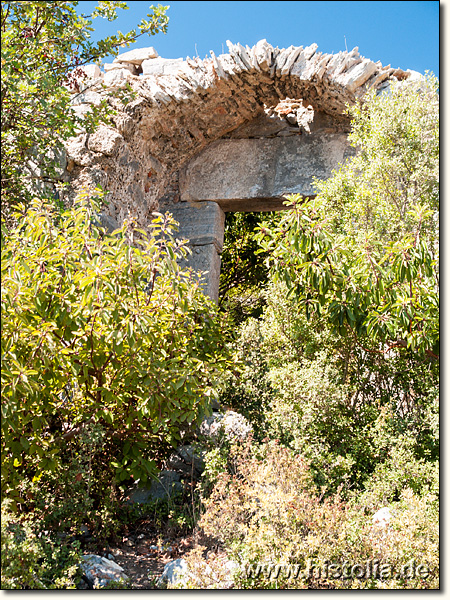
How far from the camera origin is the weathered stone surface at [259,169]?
243 inches

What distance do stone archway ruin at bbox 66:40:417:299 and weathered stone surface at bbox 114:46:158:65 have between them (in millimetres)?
12

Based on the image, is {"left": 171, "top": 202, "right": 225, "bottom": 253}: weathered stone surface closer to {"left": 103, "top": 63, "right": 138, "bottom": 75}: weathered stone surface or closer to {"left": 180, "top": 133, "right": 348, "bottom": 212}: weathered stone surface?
{"left": 180, "top": 133, "right": 348, "bottom": 212}: weathered stone surface

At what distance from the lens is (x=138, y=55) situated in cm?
634

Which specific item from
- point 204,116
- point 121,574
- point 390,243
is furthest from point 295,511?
point 204,116

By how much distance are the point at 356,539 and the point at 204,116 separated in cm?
482

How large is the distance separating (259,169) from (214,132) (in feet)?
2.41

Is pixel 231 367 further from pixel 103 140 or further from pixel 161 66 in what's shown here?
pixel 161 66

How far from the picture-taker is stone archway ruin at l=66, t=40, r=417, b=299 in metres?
5.65

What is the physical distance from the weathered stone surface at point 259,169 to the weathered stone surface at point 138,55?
1231mm

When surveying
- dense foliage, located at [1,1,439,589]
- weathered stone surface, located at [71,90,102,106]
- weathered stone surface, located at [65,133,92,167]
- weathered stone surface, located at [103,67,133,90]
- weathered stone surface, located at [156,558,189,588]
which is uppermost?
weathered stone surface, located at [103,67,133,90]

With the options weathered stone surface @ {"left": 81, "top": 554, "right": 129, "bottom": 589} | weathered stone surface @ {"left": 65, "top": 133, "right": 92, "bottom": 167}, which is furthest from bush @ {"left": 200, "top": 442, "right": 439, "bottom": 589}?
weathered stone surface @ {"left": 65, "top": 133, "right": 92, "bottom": 167}

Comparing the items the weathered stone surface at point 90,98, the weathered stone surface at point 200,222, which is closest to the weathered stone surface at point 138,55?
the weathered stone surface at point 90,98

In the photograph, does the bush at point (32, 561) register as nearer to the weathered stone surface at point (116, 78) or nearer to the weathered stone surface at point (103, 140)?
the weathered stone surface at point (103, 140)

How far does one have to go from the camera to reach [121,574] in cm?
339
